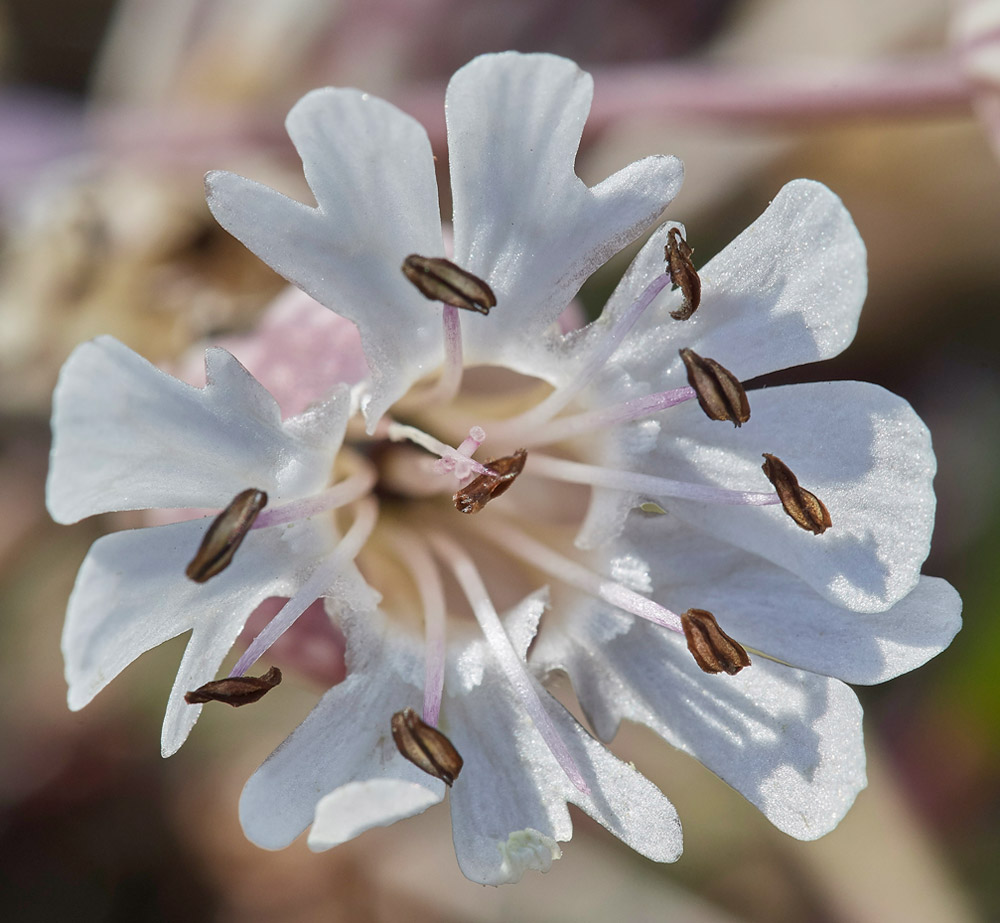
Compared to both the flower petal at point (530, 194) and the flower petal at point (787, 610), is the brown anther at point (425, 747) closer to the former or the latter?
the flower petal at point (787, 610)

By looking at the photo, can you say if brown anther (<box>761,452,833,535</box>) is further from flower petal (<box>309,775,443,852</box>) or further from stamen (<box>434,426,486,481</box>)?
flower petal (<box>309,775,443,852</box>)

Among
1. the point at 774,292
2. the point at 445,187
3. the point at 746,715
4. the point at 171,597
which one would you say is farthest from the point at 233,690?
the point at 445,187

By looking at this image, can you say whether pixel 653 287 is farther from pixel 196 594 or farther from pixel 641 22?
pixel 641 22

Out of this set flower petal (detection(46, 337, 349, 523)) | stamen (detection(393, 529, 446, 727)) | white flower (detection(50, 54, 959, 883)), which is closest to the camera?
flower petal (detection(46, 337, 349, 523))

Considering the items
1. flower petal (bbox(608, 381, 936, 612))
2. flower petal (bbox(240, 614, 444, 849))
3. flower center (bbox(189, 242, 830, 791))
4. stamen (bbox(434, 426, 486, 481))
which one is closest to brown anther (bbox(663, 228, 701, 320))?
flower center (bbox(189, 242, 830, 791))

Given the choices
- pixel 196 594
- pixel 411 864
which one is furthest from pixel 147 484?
pixel 411 864

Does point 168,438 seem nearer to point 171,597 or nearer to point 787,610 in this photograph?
point 171,597

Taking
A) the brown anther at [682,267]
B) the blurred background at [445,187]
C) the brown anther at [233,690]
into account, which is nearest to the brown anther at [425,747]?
the brown anther at [233,690]
